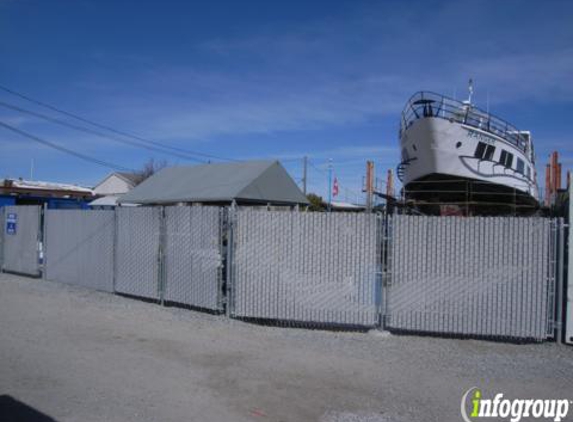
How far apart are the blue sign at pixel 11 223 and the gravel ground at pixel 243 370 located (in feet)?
23.6

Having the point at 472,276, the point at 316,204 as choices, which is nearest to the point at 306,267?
the point at 472,276

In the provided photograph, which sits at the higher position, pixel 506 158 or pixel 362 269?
pixel 506 158

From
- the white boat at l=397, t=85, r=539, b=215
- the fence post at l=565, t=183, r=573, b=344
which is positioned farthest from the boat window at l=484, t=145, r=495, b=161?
the fence post at l=565, t=183, r=573, b=344

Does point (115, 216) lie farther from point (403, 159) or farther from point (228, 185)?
point (403, 159)

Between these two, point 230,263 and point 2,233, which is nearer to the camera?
point 230,263

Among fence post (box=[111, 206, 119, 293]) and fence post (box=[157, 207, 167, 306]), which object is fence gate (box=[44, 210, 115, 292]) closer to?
fence post (box=[111, 206, 119, 293])

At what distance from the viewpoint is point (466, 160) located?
59.2 ft

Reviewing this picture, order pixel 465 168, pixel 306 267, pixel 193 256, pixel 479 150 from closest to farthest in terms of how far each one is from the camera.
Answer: pixel 306 267 < pixel 193 256 < pixel 465 168 < pixel 479 150

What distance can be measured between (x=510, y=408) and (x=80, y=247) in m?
10.7

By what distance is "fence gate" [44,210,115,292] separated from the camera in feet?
40.4

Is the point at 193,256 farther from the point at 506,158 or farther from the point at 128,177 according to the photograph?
the point at 128,177

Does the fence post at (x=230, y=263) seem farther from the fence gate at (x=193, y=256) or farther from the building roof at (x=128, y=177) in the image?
the building roof at (x=128, y=177)

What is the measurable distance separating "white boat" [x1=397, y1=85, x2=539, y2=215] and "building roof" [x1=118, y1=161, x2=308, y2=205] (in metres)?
5.75

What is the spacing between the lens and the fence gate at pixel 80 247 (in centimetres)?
1233
